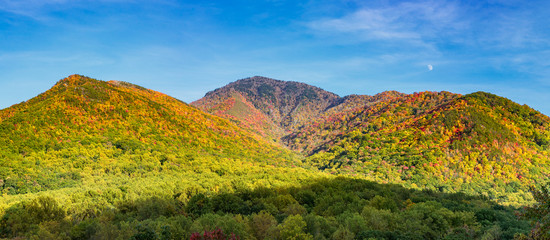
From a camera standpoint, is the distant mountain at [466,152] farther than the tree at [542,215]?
Yes

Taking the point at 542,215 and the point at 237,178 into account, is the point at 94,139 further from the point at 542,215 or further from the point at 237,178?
the point at 542,215

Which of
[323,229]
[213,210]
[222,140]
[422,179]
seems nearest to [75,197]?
[213,210]

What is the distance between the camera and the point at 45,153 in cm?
9062

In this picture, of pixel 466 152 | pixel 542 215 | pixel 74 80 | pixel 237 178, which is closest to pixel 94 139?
pixel 237 178

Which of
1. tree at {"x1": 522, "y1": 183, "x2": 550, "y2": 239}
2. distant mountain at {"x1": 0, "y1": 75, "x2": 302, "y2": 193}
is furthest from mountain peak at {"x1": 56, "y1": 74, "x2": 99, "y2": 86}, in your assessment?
tree at {"x1": 522, "y1": 183, "x2": 550, "y2": 239}

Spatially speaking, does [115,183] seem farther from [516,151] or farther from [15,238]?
[516,151]

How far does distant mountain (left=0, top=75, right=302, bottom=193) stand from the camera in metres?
83.1

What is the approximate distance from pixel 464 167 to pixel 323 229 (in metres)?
137

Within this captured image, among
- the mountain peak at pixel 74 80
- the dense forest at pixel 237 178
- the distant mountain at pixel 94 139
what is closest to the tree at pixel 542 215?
the dense forest at pixel 237 178

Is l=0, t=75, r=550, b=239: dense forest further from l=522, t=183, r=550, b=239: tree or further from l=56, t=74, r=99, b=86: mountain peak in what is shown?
l=56, t=74, r=99, b=86: mountain peak

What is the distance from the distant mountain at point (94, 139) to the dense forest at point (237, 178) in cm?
54

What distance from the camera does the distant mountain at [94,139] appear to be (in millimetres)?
83062

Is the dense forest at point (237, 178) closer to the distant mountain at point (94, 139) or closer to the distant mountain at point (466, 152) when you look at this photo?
the distant mountain at point (94, 139)

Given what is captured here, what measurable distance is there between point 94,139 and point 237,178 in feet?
188
